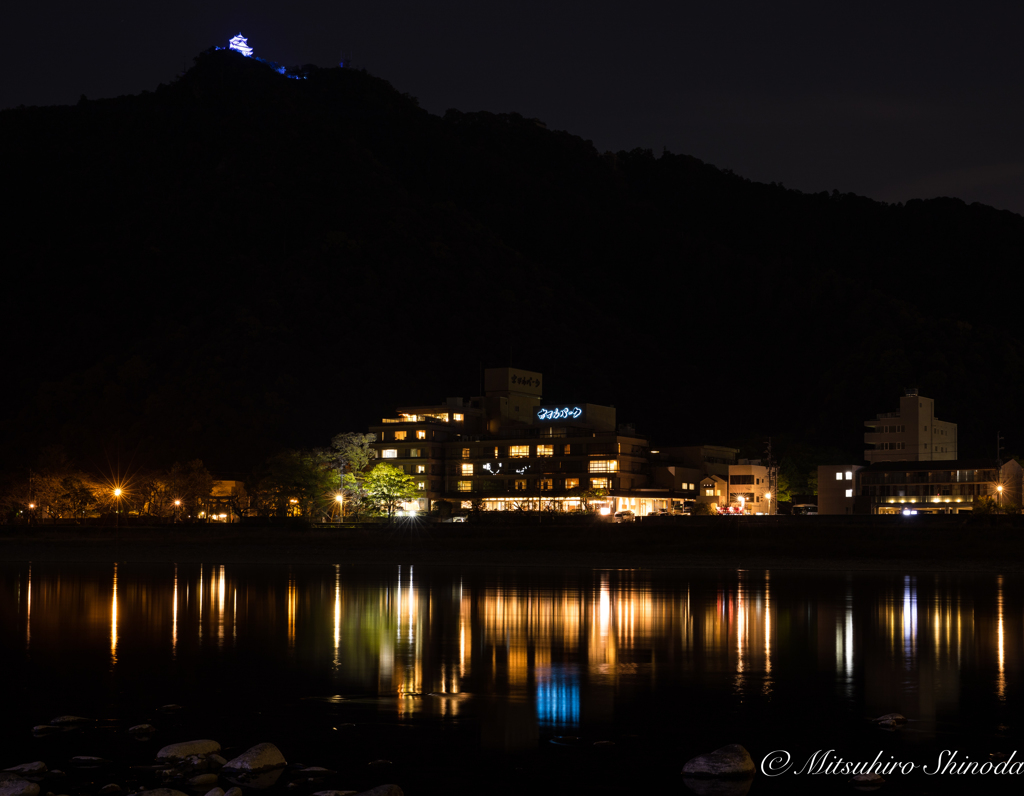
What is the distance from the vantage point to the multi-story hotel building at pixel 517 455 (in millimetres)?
113125

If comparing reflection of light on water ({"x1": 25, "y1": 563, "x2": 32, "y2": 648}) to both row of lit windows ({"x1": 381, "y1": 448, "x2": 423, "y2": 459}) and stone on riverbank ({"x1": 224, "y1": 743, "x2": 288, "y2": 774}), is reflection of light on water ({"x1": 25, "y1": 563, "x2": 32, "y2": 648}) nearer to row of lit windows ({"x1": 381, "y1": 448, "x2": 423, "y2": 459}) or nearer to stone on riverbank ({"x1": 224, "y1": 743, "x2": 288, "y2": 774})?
stone on riverbank ({"x1": 224, "y1": 743, "x2": 288, "y2": 774})

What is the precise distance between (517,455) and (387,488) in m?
18.9

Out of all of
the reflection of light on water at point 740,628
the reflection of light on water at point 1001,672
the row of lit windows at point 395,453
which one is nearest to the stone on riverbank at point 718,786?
the reflection of light on water at point 1001,672

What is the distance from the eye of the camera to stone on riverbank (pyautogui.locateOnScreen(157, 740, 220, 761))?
49.6 feet

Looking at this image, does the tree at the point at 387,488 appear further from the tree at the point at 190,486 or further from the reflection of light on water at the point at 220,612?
the reflection of light on water at the point at 220,612

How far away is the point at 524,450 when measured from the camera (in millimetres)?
117688

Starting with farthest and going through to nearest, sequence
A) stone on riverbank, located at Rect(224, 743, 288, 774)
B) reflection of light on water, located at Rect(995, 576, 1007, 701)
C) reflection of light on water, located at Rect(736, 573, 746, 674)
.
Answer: reflection of light on water, located at Rect(736, 573, 746, 674) < reflection of light on water, located at Rect(995, 576, 1007, 701) < stone on riverbank, located at Rect(224, 743, 288, 774)

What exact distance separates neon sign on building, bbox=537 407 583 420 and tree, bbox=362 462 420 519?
2068cm

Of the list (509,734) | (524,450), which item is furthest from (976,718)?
(524,450)

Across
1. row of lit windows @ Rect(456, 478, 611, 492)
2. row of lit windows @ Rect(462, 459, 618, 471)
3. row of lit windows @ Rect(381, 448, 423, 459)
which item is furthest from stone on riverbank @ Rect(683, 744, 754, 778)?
row of lit windows @ Rect(381, 448, 423, 459)

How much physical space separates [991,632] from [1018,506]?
2406 inches

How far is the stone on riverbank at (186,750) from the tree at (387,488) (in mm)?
88329

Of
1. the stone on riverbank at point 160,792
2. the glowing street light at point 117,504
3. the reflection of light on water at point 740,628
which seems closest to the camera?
the stone on riverbank at point 160,792

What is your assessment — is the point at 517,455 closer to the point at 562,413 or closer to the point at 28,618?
the point at 562,413
